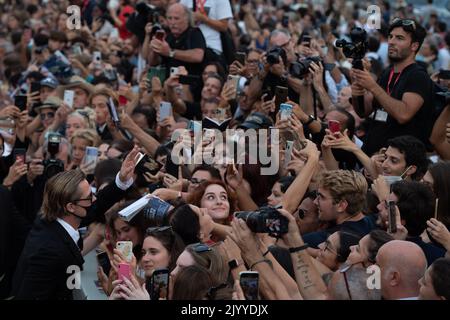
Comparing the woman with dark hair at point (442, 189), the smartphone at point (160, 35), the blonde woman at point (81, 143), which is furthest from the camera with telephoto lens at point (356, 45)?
the smartphone at point (160, 35)

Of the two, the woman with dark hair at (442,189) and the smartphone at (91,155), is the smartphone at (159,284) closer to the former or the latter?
the woman with dark hair at (442,189)

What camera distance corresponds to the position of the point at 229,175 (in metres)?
7.29

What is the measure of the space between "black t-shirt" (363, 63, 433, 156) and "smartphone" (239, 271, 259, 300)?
3571 millimetres

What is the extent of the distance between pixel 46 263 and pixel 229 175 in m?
1.83

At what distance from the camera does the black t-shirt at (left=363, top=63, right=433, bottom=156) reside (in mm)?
7855

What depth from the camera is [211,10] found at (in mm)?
12047

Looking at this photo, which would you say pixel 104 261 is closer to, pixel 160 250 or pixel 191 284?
pixel 160 250

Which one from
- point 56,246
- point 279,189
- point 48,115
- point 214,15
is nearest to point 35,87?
point 48,115

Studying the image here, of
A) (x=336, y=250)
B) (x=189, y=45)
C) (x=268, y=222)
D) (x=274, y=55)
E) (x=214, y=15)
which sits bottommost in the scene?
(x=336, y=250)

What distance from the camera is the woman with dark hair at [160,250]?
5.80 meters

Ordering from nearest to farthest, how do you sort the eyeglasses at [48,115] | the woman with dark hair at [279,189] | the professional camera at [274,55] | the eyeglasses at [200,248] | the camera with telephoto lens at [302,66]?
the eyeglasses at [200,248], the woman with dark hair at [279,189], the camera with telephoto lens at [302,66], the professional camera at [274,55], the eyeglasses at [48,115]

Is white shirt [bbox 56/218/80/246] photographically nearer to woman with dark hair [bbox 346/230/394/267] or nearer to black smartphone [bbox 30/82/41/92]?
woman with dark hair [bbox 346/230/394/267]

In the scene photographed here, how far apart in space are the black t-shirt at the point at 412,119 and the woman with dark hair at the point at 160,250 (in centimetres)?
278
